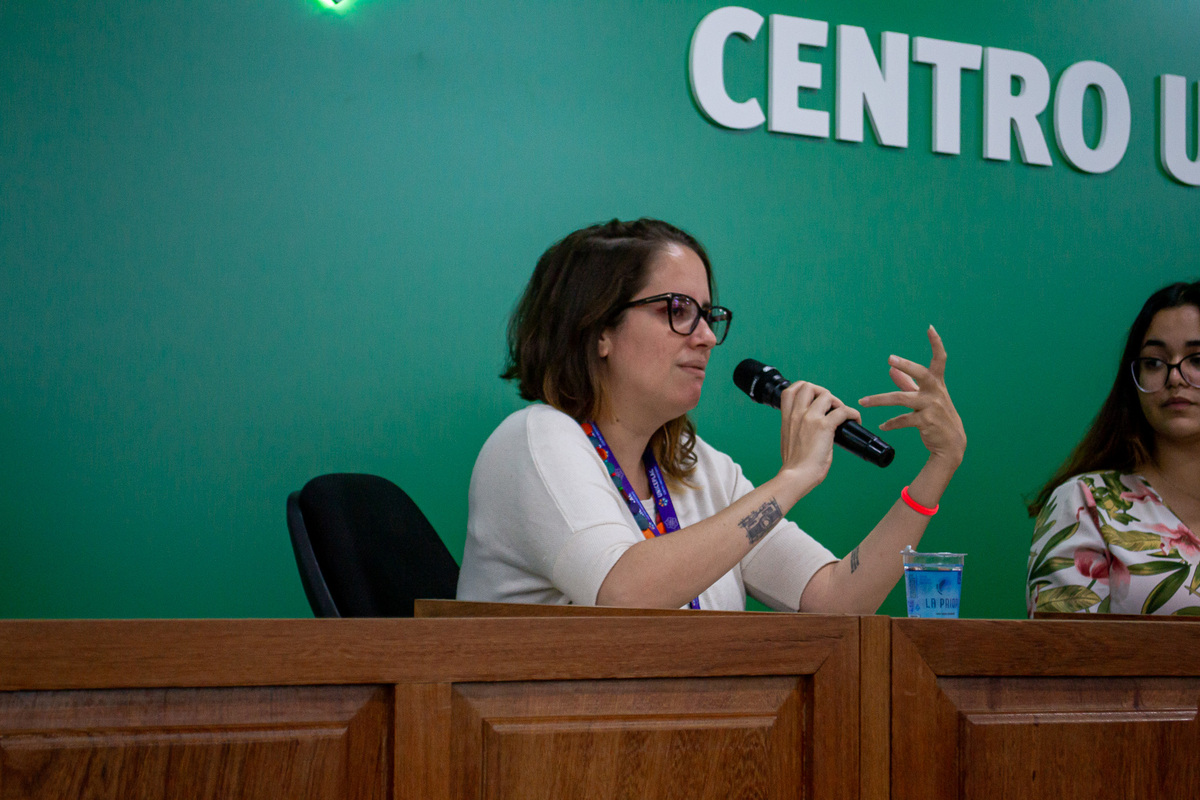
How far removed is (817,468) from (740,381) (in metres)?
0.26

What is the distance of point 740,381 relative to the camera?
1.61 metres

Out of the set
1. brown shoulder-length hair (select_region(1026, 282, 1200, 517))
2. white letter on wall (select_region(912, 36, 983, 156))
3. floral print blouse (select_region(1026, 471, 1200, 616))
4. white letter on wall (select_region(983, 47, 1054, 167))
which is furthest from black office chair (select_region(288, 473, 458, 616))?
white letter on wall (select_region(983, 47, 1054, 167))

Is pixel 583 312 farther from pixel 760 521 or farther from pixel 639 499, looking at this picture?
pixel 760 521

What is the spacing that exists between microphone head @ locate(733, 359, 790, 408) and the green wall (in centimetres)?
73

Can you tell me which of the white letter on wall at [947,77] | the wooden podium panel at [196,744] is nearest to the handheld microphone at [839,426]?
the wooden podium panel at [196,744]

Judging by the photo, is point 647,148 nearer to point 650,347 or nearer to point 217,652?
point 650,347

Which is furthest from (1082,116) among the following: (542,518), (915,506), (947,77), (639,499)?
(542,518)

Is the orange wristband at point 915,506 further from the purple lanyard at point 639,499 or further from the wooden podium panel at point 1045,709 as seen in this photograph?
the wooden podium panel at point 1045,709

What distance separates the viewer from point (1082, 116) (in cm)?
266

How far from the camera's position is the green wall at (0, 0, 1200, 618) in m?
1.96

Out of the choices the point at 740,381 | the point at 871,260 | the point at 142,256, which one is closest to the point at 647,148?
the point at 871,260

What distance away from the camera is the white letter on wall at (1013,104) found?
2559 millimetres

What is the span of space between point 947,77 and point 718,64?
61 cm

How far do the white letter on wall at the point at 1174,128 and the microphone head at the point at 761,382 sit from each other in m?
1.80
